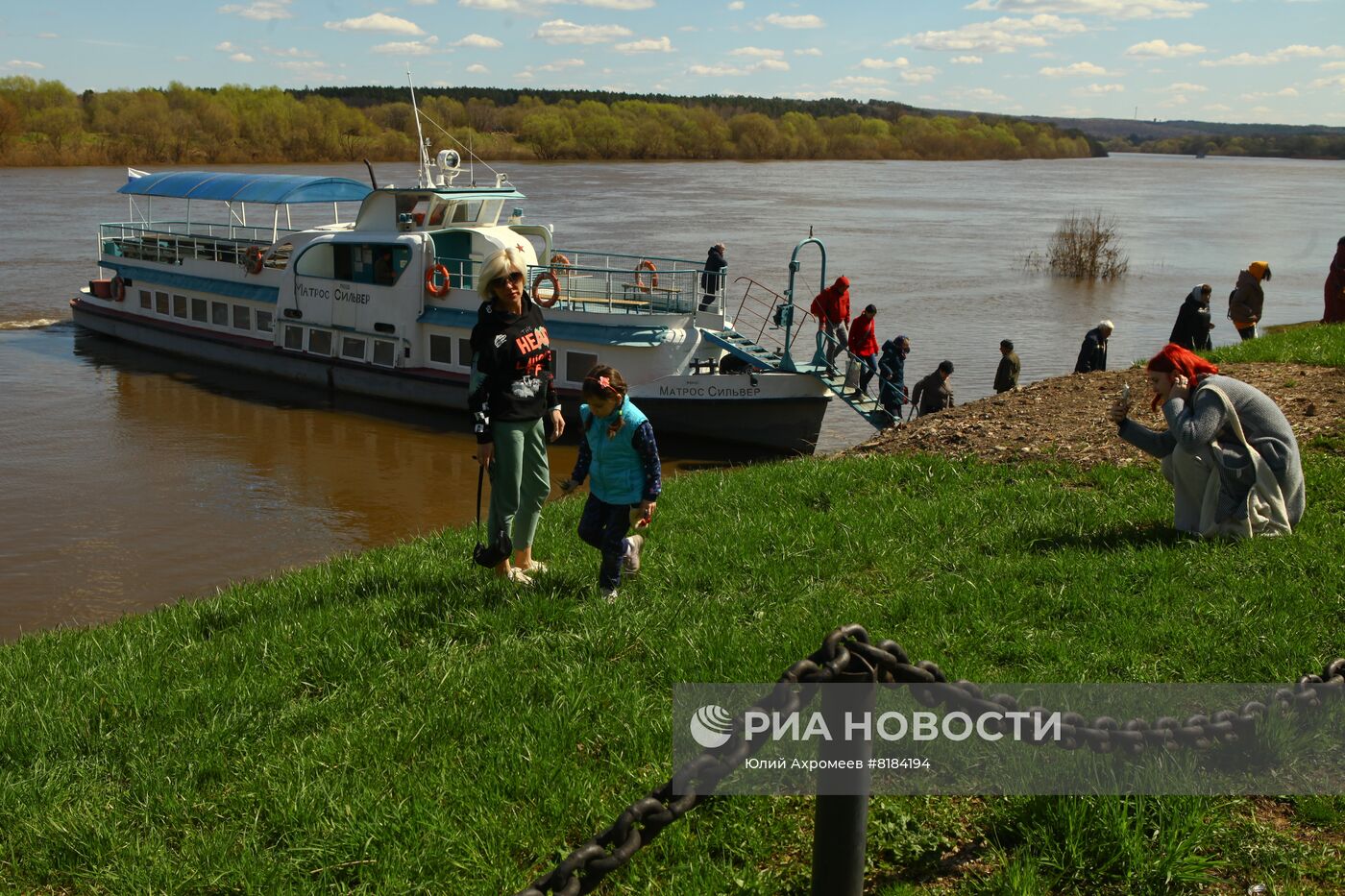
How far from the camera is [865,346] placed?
1839 centimetres

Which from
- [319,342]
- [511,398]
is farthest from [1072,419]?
[319,342]

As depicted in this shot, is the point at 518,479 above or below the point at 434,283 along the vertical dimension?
below

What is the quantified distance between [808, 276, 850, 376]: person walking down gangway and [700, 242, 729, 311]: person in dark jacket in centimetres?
164

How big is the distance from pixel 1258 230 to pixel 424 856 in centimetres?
6324

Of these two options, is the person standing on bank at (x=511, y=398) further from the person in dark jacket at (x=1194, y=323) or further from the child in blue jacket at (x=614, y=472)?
the person in dark jacket at (x=1194, y=323)

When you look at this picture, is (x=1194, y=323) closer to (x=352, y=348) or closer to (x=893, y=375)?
(x=893, y=375)

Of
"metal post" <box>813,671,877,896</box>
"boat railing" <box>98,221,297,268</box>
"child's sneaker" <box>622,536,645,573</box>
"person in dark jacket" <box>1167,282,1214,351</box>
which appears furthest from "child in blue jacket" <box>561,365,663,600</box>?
"boat railing" <box>98,221,297,268</box>

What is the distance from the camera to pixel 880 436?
40.3 ft

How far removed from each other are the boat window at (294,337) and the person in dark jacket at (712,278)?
315 inches

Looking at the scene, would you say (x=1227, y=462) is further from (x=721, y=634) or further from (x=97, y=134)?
(x=97, y=134)

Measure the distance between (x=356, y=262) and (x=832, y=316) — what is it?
8.74 metres

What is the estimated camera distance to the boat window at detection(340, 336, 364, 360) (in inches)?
867

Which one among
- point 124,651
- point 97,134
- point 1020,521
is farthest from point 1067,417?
point 97,134

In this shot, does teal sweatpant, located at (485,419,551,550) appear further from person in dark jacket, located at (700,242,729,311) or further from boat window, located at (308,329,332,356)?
boat window, located at (308,329,332,356)
